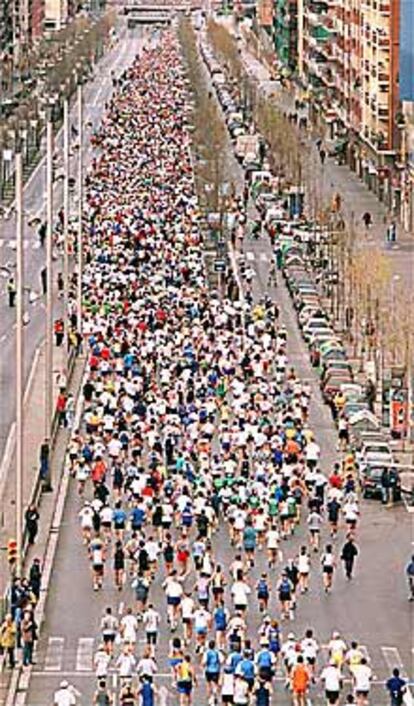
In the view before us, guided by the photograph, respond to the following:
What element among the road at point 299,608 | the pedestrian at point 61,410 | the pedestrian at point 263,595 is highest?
the pedestrian at point 61,410

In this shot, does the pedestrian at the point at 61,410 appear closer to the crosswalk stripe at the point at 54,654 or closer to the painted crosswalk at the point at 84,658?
the crosswalk stripe at the point at 54,654

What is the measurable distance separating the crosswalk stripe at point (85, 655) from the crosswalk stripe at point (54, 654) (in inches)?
15.1

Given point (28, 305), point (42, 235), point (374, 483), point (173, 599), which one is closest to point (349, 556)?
point (173, 599)

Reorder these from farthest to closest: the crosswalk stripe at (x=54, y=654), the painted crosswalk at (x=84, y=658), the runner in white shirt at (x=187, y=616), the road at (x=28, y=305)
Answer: the road at (x=28, y=305), the runner in white shirt at (x=187, y=616), the crosswalk stripe at (x=54, y=654), the painted crosswalk at (x=84, y=658)

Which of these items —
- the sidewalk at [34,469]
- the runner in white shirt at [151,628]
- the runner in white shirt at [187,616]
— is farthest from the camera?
the sidewalk at [34,469]

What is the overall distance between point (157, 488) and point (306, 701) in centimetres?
1612

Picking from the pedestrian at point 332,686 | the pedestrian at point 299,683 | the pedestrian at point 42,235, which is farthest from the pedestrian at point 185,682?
the pedestrian at point 42,235

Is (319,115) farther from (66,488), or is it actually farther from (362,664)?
(362,664)

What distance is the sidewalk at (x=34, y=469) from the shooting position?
2446 inches

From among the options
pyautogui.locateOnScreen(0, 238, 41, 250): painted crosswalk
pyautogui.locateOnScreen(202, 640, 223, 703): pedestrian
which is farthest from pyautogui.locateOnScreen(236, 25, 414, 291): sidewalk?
pyautogui.locateOnScreen(202, 640, 223, 703): pedestrian

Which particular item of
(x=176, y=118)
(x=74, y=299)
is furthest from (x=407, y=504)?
(x=176, y=118)

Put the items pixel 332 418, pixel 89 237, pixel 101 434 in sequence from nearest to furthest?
pixel 101 434 < pixel 332 418 < pixel 89 237

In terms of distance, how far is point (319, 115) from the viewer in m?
184

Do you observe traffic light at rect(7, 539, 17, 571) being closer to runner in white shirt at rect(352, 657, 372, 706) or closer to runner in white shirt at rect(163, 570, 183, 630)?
runner in white shirt at rect(163, 570, 183, 630)
